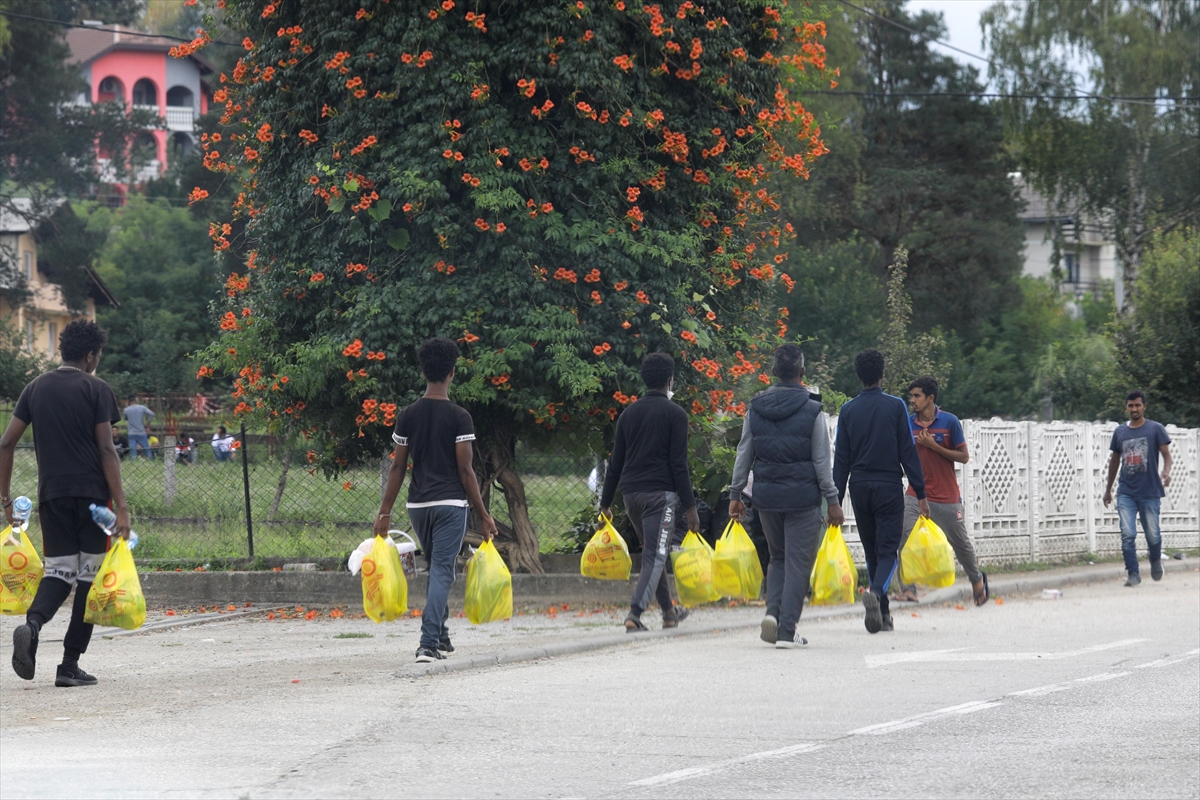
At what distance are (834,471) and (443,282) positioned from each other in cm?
388

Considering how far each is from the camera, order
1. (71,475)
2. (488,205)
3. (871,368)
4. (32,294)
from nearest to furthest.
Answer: (71,475) < (871,368) < (488,205) < (32,294)

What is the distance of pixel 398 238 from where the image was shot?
13.2 metres

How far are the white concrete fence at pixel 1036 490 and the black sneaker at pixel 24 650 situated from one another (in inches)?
437

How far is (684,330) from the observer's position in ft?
43.0

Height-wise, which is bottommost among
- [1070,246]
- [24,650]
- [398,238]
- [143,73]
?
[24,650]

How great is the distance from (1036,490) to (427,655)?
11169 mm

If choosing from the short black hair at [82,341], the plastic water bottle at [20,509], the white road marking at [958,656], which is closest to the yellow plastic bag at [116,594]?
the plastic water bottle at [20,509]

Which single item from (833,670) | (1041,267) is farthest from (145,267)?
(833,670)

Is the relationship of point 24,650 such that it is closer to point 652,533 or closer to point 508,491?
point 652,533

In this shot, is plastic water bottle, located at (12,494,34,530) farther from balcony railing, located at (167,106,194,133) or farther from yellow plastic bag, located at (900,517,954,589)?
balcony railing, located at (167,106,194,133)

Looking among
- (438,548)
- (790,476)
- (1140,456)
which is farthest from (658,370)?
(1140,456)

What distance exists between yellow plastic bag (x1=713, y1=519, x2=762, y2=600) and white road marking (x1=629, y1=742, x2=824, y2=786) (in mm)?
3824

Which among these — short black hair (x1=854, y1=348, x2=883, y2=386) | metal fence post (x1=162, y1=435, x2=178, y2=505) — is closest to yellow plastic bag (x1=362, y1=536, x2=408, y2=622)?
short black hair (x1=854, y1=348, x2=883, y2=386)

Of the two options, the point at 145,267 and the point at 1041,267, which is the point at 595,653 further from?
the point at 1041,267
